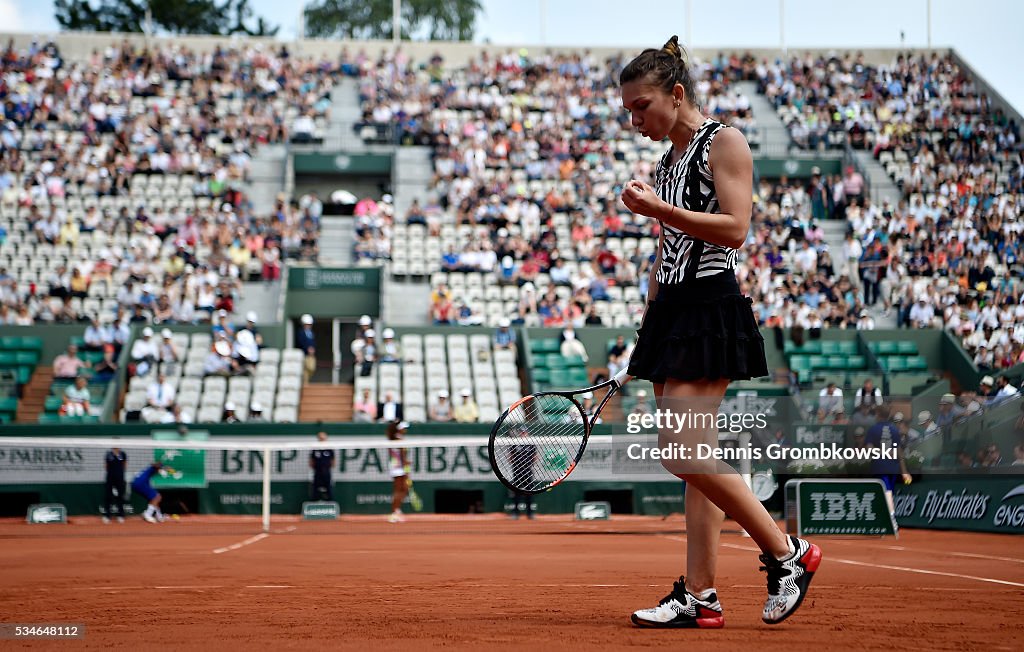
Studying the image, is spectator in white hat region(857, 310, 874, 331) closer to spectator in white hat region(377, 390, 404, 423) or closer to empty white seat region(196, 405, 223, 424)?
spectator in white hat region(377, 390, 404, 423)

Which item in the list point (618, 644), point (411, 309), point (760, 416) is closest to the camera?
point (618, 644)

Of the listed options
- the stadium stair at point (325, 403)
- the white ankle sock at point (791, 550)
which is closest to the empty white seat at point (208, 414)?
the stadium stair at point (325, 403)

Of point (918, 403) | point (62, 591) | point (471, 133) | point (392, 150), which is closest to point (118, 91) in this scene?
point (392, 150)

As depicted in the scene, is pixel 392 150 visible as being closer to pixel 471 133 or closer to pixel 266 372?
pixel 471 133

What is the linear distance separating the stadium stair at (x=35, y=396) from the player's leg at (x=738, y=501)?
62.5 ft

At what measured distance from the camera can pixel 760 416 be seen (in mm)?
19000

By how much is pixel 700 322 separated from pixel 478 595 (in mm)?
2260

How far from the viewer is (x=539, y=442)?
5.76 meters

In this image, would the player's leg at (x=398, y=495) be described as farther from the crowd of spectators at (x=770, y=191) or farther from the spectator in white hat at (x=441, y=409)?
the crowd of spectators at (x=770, y=191)

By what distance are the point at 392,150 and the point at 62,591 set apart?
25880 millimetres

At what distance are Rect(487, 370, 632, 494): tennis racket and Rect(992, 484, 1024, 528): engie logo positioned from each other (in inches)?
403

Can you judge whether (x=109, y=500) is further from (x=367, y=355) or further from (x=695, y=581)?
(x=695, y=581)

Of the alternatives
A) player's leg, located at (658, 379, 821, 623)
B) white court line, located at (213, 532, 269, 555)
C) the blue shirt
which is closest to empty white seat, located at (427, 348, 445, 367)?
the blue shirt

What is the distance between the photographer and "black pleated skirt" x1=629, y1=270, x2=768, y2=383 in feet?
15.7
